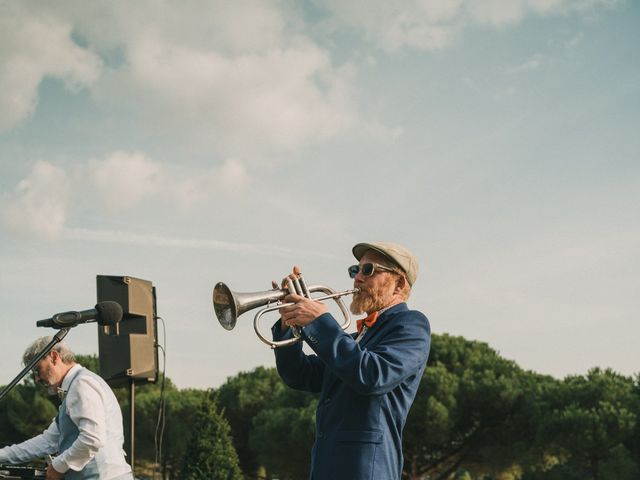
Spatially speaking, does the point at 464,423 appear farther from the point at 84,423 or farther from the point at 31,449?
the point at 84,423

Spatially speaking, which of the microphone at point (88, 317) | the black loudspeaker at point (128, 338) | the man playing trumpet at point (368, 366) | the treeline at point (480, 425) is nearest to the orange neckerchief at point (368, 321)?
the man playing trumpet at point (368, 366)

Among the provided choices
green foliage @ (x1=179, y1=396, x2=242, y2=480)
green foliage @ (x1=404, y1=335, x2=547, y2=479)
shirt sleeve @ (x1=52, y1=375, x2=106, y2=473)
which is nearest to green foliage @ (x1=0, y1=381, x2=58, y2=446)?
green foliage @ (x1=404, y1=335, x2=547, y2=479)

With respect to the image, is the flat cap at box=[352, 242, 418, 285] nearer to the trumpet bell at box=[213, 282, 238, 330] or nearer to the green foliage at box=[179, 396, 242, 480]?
the trumpet bell at box=[213, 282, 238, 330]

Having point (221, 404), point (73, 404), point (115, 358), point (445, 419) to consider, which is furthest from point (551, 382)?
point (73, 404)

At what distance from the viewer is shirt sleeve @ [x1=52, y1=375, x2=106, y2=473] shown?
180 inches

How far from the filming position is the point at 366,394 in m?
2.86

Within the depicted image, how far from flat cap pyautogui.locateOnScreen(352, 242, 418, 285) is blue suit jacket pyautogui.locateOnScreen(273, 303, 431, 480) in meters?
0.25

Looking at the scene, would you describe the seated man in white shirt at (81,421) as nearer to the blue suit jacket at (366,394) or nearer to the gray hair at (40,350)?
the gray hair at (40,350)

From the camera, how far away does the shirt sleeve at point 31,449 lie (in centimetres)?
532

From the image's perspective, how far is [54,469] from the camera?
4629 millimetres

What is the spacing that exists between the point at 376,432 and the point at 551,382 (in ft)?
78.0

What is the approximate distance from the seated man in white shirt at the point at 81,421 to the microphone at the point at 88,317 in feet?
2.87

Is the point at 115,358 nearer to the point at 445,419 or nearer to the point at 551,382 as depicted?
the point at 445,419

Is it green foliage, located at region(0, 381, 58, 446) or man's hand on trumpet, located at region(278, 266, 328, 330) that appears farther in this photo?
green foliage, located at region(0, 381, 58, 446)
